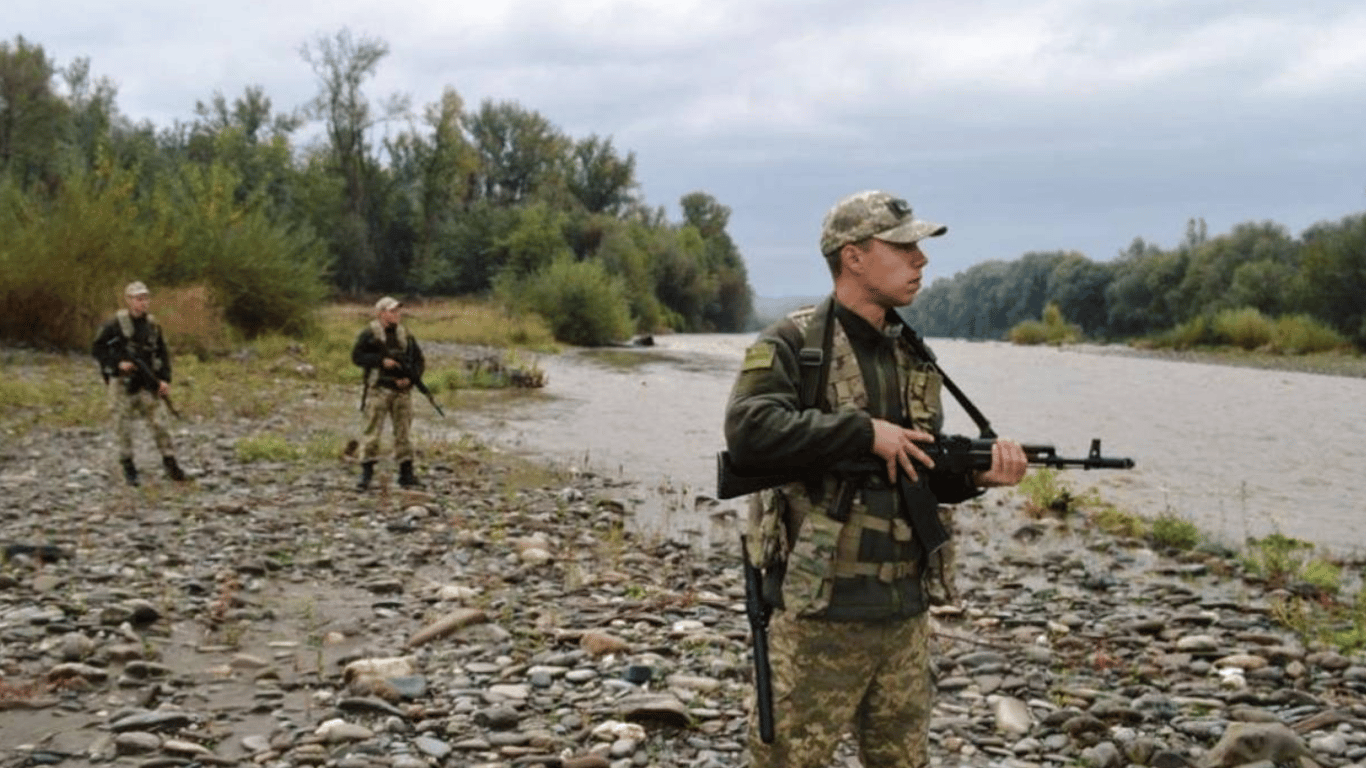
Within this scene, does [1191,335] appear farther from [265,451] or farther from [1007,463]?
[1007,463]

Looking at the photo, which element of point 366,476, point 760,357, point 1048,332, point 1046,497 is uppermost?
point 1048,332

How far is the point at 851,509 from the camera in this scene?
372 centimetres

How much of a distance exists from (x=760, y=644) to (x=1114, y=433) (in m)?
22.9

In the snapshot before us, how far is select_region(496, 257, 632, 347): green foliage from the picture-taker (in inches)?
2355

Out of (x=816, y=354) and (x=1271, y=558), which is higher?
(x=816, y=354)

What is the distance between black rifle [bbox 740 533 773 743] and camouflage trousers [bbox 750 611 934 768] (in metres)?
0.02

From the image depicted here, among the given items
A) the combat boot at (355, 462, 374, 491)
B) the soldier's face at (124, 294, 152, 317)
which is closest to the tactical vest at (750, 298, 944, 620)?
the combat boot at (355, 462, 374, 491)

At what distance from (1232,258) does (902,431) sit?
96873 millimetres

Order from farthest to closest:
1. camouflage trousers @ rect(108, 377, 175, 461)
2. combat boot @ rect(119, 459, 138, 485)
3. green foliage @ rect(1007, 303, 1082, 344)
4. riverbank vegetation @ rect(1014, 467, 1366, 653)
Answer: green foliage @ rect(1007, 303, 1082, 344) < combat boot @ rect(119, 459, 138, 485) < camouflage trousers @ rect(108, 377, 175, 461) < riverbank vegetation @ rect(1014, 467, 1366, 653)

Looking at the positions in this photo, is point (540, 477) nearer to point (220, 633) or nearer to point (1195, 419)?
point (220, 633)

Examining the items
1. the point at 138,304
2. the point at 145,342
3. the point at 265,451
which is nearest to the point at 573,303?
the point at 265,451

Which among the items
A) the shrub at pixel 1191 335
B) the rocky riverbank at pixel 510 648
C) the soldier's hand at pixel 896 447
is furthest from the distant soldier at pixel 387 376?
the shrub at pixel 1191 335

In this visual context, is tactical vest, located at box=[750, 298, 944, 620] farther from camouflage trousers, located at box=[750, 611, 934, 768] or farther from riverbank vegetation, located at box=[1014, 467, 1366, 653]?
riverbank vegetation, located at box=[1014, 467, 1366, 653]

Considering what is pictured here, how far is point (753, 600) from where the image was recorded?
397 cm
